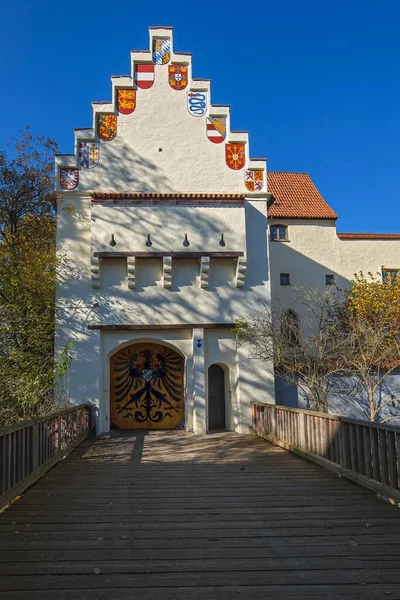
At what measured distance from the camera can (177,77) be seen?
15992 mm

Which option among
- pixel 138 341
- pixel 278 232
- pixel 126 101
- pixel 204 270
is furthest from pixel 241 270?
pixel 278 232

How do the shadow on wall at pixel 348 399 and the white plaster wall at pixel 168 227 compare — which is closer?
the white plaster wall at pixel 168 227

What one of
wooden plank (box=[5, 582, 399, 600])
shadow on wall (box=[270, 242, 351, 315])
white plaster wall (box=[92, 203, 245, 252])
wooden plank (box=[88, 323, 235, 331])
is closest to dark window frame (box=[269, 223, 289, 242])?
shadow on wall (box=[270, 242, 351, 315])

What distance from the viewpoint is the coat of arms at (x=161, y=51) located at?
1602 centimetres

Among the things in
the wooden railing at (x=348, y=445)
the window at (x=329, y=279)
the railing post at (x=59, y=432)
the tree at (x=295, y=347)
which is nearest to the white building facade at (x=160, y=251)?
the tree at (x=295, y=347)

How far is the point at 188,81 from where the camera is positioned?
15930 mm

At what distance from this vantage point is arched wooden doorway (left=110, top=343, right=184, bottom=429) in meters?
15.9

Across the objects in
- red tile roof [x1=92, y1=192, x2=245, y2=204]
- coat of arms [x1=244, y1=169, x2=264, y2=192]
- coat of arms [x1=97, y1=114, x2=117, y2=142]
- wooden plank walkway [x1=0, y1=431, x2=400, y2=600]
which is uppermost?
coat of arms [x1=97, y1=114, x2=117, y2=142]

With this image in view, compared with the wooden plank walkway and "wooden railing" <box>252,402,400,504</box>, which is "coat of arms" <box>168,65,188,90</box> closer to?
"wooden railing" <box>252,402,400,504</box>

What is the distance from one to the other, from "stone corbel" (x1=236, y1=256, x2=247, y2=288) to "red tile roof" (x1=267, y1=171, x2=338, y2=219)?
31.0 ft

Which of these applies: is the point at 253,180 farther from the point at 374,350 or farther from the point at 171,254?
the point at 374,350

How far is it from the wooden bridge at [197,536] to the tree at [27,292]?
9.57 feet

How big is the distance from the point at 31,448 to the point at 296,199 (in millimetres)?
21273

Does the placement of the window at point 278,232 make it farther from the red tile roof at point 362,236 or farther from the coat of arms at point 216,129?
the coat of arms at point 216,129
